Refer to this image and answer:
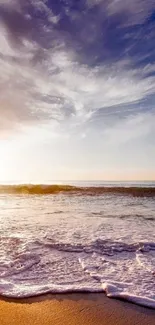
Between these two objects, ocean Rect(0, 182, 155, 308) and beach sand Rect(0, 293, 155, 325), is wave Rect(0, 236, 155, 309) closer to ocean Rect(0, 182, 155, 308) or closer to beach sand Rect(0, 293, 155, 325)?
ocean Rect(0, 182, 155, 308)

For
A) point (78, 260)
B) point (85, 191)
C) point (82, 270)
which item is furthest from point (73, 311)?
point (85, 191)

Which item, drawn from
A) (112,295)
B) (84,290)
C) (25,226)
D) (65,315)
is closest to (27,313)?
(65,315)

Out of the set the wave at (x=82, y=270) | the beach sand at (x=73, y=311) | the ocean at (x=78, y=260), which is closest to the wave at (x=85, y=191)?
the ocean at (x=78, y=260)

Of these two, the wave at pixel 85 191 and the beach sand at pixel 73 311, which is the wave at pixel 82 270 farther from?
the wave at pixel 85 191

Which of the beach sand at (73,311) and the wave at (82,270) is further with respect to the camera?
the wave at (82,270)

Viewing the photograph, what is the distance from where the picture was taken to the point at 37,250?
5891 mm

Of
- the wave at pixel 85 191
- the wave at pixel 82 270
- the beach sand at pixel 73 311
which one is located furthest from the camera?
the wave at pixel 85 191

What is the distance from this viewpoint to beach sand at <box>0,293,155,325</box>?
312 cm

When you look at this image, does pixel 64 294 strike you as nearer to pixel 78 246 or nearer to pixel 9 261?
pixel 9 261

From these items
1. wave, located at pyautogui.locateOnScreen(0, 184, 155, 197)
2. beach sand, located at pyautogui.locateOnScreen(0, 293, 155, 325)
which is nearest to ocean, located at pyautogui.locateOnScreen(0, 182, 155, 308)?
beach sand, located at pyautogui.locateOnScreen(0, 293, 155, 325)

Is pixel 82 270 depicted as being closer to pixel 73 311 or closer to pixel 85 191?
pixel 73 311

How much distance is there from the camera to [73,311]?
3.38m

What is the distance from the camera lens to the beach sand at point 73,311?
312 cm

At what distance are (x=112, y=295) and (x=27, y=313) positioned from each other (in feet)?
3.93
